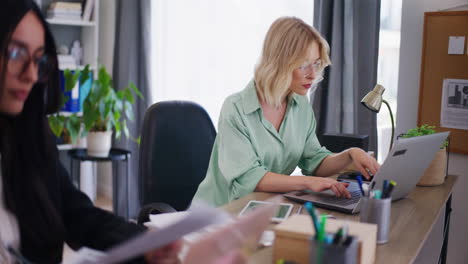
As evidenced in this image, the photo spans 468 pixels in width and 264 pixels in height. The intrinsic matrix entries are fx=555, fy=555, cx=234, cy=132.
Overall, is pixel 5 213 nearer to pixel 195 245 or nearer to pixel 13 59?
pixel 13 59

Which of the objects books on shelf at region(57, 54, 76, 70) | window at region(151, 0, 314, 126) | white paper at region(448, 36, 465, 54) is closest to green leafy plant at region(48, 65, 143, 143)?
books on shelf at region(57, 54, 76, 70)

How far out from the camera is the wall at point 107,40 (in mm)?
4492

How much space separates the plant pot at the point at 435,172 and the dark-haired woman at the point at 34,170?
48.4 inches

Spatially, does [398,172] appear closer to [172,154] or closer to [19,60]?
[172,154]

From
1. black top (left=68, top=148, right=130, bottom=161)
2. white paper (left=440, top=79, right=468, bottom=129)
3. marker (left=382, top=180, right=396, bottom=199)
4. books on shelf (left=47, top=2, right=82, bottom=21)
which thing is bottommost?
black top (left=68, top=148, right=130, bottom=161)

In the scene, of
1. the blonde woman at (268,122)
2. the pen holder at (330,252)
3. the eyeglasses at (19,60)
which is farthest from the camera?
the blonde woman at (268,122)

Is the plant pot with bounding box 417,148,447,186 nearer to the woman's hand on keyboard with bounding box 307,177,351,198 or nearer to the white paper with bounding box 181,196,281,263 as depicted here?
the woman's hand on keyboard with bounding box 307,177,351,198

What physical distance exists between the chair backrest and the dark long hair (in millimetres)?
774

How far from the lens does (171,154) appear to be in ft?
7.10

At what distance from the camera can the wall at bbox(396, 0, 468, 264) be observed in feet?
9.04

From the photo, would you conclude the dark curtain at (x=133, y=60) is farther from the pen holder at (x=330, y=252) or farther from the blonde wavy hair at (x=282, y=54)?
the pen holder at (x=330, y=252)

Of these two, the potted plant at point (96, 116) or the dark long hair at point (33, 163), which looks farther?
the potted plant at point (96, 116)

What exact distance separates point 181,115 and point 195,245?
5.01ft

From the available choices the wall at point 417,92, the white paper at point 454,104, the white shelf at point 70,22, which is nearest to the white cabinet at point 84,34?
the white shelf at point 70,22
